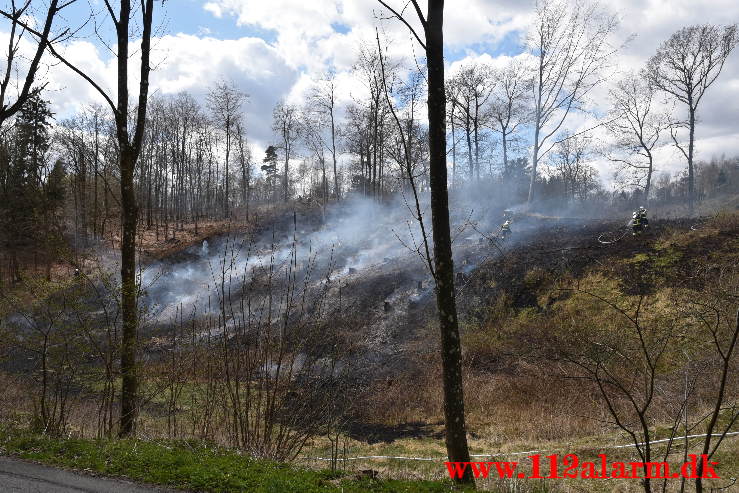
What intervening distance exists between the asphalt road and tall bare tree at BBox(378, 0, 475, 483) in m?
3.10

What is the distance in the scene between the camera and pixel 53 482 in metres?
4.62

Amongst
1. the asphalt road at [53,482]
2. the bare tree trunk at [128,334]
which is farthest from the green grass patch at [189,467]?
the bare tree trunk at [128,334]

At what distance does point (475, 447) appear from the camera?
927 centimetres

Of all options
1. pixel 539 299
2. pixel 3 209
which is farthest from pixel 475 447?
pixel 3 209

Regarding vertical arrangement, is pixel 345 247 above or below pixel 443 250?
above

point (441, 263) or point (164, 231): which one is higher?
point (164, 231)

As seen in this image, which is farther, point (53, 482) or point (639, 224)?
point (639, 224)

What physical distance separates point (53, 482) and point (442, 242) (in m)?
4.78

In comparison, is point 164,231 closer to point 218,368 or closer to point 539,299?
point 539,299

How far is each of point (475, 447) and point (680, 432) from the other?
12.0 feet

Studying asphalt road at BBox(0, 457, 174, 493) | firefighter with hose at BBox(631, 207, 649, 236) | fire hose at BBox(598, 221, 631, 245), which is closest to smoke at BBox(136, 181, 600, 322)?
fire hose at BBox(598, 221, 631, 245)

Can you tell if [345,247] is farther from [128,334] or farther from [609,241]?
[128,334]

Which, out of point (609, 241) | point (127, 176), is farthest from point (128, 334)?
point (609, 241)

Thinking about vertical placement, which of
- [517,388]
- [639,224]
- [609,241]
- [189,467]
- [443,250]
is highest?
[639,224]
